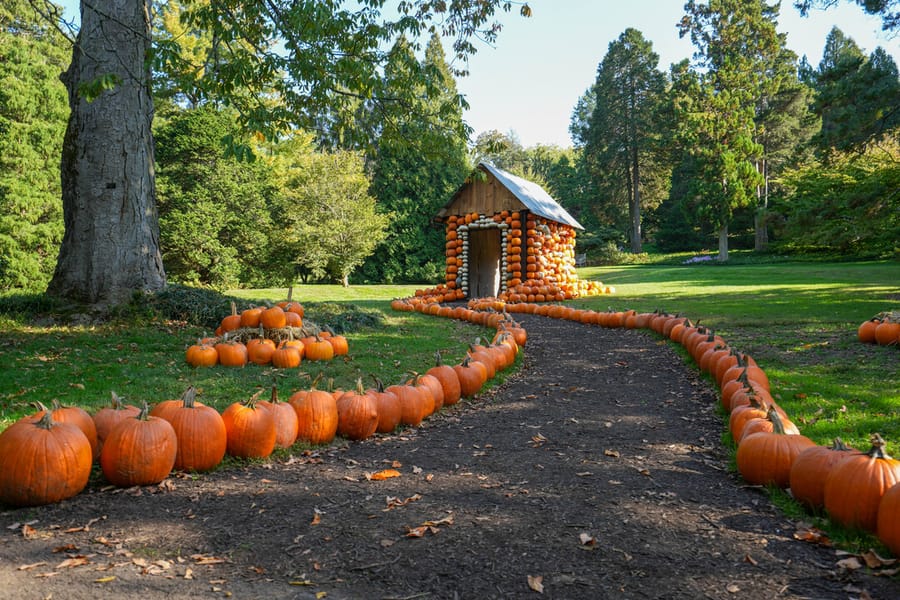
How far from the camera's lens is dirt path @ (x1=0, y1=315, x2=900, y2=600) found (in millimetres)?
2301

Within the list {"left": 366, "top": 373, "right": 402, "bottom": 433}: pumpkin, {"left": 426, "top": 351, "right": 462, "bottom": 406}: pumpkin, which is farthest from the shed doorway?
{"left": 366, "top": 373, "right": 402, "bottom": 433}: pumpkin

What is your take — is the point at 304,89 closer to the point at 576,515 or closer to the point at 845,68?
the point at 576,515

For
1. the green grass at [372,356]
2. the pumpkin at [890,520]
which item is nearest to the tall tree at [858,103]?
the green grass at [372,356]

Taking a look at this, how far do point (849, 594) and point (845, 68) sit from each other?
39.3 ft

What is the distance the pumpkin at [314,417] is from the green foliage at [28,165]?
648 inches

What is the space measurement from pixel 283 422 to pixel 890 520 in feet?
11.4

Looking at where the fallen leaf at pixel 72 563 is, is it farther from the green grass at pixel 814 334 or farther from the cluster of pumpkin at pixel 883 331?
the cluster of pumpkin at pixel 883 331

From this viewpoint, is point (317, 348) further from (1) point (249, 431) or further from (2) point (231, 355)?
(1) point (249, 431)

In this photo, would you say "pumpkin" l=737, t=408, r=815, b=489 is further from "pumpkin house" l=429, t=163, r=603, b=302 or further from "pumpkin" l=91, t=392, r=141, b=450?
"pumpkin house" l=429, t=163, r=603, b=302

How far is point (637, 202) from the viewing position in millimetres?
41812

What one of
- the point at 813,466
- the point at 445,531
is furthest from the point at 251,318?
the point at 813,466

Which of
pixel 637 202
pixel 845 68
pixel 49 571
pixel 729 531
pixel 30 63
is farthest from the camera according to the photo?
pixel 637 202

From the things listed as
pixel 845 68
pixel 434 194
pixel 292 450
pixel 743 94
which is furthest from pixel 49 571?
pixel 743 94

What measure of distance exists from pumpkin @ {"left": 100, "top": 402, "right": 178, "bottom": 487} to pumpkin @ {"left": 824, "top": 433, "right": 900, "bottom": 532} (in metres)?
3.59
